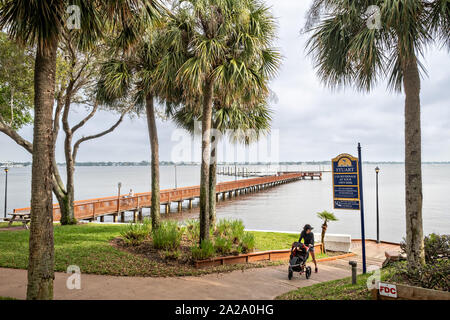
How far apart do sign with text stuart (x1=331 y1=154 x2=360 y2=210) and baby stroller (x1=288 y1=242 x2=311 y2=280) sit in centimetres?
145

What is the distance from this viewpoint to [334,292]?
6.18 m

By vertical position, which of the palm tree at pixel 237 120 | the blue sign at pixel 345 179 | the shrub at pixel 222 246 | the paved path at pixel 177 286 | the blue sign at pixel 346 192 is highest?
the palm tree at pixel 237 120

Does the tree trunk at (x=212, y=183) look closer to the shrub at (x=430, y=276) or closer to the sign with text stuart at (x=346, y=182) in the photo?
the sign with text stuart at (x=346, y=182)

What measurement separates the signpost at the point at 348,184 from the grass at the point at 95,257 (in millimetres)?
3040

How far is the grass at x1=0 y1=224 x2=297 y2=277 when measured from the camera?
319 inches

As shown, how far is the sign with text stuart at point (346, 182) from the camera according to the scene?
A: 788 cm

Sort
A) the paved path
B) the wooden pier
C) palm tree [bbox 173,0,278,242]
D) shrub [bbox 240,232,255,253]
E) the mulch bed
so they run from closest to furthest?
1. the paved path
2. the mulch bed
3. palm tree [bbox 173,0,278,242]
4. shrub [bbox 240,232,255,253]
5. the wooden pier

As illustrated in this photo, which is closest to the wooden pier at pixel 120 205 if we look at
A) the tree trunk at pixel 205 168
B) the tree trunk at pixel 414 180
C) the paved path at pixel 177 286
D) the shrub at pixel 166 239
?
the shrub at pixel 166 239

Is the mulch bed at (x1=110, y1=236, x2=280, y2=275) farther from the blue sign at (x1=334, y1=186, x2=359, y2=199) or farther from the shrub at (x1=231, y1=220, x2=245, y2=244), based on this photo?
the blue sign at (x1=334, y1=186, x2=359, y2=199)

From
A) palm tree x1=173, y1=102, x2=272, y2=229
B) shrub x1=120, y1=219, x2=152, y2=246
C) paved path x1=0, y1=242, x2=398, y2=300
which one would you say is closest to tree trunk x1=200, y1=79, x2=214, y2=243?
paved path x1=0, y1=242, x2=398, y2=300

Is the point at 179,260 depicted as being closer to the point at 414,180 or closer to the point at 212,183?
the point at 212,183

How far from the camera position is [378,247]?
49.1 ft
